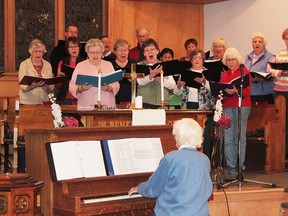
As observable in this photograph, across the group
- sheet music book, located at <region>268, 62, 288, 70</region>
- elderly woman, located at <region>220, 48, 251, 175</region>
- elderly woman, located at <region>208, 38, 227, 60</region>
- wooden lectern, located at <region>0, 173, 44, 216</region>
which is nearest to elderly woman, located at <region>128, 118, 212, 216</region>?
wooden lectern, located at <region>0, 173, 44, 216</region>

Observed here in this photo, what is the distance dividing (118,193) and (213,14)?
265 inches

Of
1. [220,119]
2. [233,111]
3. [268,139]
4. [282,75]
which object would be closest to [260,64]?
[282,75]

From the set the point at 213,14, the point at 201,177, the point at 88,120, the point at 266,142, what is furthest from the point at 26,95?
the point at 213,14

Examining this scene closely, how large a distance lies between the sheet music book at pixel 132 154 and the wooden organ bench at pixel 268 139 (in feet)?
10.5

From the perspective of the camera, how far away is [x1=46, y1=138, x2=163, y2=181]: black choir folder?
4.74 meters

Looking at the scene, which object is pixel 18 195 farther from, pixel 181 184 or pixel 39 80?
pixel 39 80

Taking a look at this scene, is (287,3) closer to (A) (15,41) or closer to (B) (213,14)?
(B) (213,14)

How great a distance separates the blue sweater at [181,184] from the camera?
4.38m

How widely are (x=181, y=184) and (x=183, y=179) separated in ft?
0.11

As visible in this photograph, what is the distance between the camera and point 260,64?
8.43m

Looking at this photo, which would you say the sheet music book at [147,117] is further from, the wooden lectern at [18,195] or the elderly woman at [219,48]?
the elderly woman at [219,48]

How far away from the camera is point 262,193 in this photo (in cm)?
647

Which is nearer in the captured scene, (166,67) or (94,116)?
(94,116)

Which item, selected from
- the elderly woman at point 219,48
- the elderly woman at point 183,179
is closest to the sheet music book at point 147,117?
the elderly woman at point 183,179
